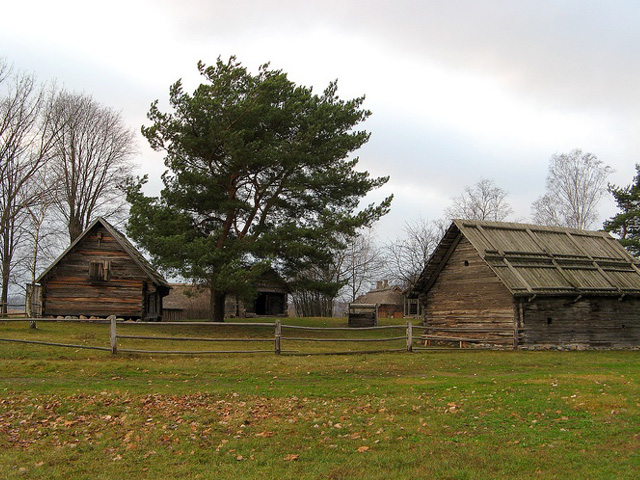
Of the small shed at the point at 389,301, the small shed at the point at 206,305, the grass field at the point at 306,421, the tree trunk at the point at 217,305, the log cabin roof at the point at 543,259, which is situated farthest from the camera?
the small shed at the point at 389,301

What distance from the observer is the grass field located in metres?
7.38

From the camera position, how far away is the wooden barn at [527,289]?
83.3 feet

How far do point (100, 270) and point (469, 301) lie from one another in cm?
1933

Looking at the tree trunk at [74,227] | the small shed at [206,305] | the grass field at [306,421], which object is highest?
the tree trunk at [74,227]

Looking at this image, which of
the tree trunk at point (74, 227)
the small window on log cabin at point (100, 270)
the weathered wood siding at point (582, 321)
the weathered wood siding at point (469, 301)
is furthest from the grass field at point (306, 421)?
the tree trunk at point (74, 227)

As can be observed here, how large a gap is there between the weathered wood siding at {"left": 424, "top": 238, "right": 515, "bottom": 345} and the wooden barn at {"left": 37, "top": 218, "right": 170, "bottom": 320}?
50.2 ft

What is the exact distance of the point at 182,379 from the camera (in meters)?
14.5

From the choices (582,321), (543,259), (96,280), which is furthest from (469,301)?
(96,280)

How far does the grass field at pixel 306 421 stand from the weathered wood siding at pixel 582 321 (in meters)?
8.05

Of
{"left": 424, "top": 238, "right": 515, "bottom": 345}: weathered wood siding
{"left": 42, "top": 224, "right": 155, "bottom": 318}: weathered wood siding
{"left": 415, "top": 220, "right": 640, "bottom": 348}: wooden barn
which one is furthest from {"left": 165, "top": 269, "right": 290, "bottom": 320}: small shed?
{"left": 415, "top": 220, "right": 640, "bottom": 348}: wooden barn

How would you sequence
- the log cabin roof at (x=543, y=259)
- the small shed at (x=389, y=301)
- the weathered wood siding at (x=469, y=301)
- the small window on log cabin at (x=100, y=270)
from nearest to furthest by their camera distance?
1. the weathered wood siding at (x=469, y=301)
2. the log cabin roof at (x=543, y=259)
3. the small window on log cabin at (x=100, y=270)
4. the small shed at (x=389, y=301)

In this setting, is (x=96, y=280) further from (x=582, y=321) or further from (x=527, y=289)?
(x=582, y=321)

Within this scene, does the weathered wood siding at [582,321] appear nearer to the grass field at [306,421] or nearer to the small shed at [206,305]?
the grass field at [306,421]

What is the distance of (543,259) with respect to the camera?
90.1 ft
